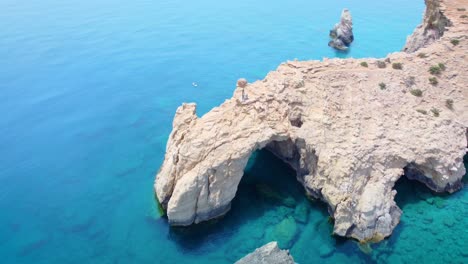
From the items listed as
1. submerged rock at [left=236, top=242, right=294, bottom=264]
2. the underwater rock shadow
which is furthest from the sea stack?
submerged rock at [left=236, top=242, right=294, bottom=264]

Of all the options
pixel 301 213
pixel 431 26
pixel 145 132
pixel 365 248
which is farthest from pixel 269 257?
pixel 431 26

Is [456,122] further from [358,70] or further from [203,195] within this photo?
[203,195]

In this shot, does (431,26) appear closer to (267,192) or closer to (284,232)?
(267,192)

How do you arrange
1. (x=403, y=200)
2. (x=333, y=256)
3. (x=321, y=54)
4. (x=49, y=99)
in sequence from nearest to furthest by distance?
(x=333, y=256)
(x=403, y=200)
(x=49, y=99)
(x=321, y=54)

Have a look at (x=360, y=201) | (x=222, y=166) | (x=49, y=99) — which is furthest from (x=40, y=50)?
(x=360, y=201)

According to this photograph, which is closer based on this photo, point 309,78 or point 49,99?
point 309,78

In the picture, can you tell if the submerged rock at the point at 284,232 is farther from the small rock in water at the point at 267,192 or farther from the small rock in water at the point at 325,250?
the small rock in water at the point at 267,192

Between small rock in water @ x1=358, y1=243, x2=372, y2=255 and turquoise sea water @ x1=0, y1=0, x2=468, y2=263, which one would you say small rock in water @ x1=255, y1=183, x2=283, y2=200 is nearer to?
turquoise sea water @ x1=0, y1=0, x2=468, y2=263
